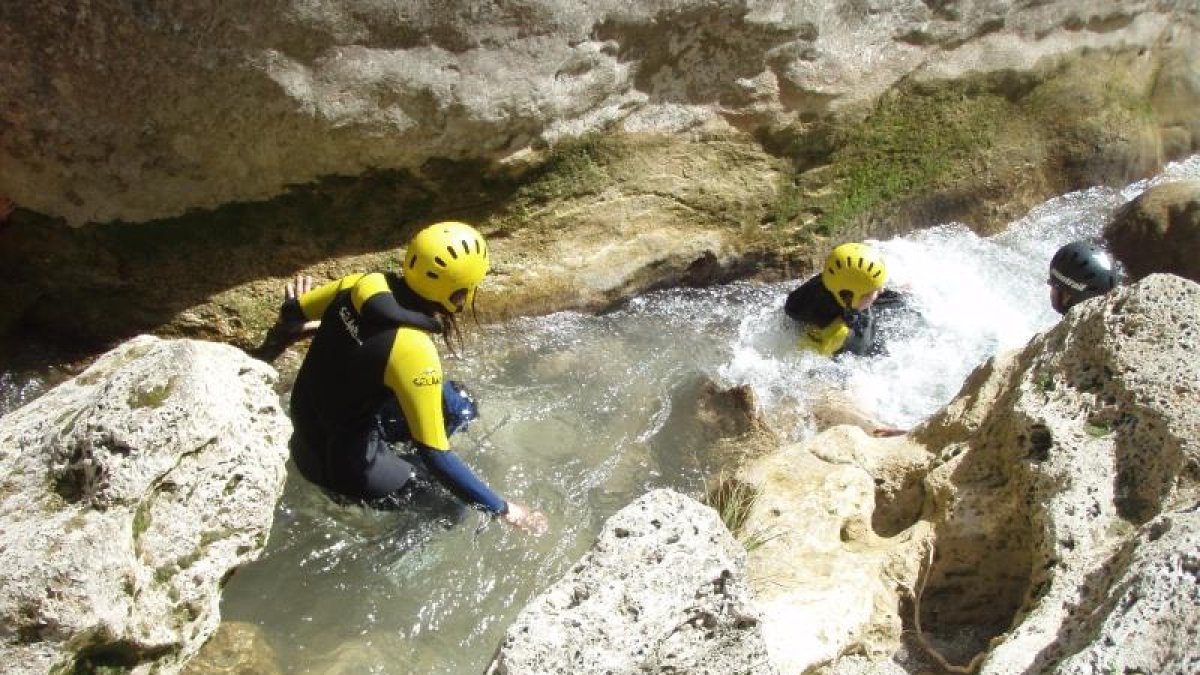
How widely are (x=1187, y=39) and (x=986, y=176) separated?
3.11 m

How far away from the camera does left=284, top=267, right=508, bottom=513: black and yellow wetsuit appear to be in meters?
3.75

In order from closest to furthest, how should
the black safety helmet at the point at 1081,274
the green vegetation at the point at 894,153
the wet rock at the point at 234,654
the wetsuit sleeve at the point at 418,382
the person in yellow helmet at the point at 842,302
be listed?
the wet rock at the point at 234,654
the wetsuit sleeve at the point at 418,382
the black safety helmet at the point at 1081,274
the person in yellow helmet at the point at 842,302
the green vegetation at the point at 894,153

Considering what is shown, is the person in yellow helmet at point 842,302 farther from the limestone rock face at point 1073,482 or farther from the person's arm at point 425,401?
the person's arm at point 425,401

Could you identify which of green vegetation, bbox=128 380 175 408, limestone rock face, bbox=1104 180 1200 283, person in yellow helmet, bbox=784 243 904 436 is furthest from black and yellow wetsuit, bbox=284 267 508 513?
limestone rock face, bbox=1104 180 1200 283

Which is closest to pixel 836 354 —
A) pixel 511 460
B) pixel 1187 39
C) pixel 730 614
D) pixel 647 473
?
pixel 647 473

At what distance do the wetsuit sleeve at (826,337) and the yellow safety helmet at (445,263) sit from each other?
2.84 meters

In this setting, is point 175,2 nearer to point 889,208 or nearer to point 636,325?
point 636,325

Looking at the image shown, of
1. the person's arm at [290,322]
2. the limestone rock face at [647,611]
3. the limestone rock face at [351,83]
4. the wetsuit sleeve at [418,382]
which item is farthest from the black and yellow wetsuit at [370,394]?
the limestone rock face at [647,611]

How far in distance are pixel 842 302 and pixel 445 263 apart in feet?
9.87

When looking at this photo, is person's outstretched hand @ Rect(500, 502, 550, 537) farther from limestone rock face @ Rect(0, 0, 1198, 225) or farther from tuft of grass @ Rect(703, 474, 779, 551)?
limestone rock face @ Rect(0, 0, 1198, 225)

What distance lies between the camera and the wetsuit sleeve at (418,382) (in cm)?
372

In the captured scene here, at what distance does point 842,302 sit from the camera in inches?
234

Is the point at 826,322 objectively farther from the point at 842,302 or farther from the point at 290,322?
the point at 290,322

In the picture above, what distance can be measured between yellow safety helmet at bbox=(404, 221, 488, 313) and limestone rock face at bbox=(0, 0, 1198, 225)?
1454mm
